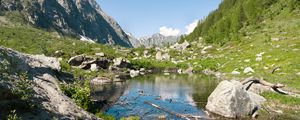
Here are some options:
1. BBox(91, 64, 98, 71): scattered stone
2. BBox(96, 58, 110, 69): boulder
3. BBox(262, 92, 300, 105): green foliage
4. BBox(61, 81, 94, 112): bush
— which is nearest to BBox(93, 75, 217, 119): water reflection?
BBox(61, 81, 94, 112): bush

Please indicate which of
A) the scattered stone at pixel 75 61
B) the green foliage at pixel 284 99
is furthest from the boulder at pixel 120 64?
the green foliage at pixel 284 99

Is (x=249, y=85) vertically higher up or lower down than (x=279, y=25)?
lower down

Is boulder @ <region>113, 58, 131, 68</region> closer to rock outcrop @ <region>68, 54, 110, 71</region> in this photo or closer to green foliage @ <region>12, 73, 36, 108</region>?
rock outcrop @ <region>68, 54, 110, 71</region>

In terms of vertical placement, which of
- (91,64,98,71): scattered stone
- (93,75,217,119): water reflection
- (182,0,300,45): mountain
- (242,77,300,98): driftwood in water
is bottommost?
(93,75,217,119): water reflection

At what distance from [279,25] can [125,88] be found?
105963mm

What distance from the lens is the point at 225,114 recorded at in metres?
40.9

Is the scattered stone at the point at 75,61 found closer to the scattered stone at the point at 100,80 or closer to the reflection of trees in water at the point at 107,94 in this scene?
the scattered stone at the point at 100,80

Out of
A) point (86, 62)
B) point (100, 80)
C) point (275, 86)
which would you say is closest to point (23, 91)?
point (275, 86)

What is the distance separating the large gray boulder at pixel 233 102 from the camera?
40844 mm

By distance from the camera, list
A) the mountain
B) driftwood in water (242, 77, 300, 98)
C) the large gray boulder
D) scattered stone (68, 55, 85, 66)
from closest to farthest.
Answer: the large gray boulder
driftwood in water (242, 77, 300, 98)
scattered stone (68, 55, 85, 66)
the mountain

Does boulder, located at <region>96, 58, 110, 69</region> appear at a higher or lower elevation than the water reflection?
higher

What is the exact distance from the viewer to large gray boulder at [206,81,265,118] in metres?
40.8

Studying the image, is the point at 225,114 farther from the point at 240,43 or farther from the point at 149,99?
the point at 240,43

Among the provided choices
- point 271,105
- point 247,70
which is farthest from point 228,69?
point 271,105
